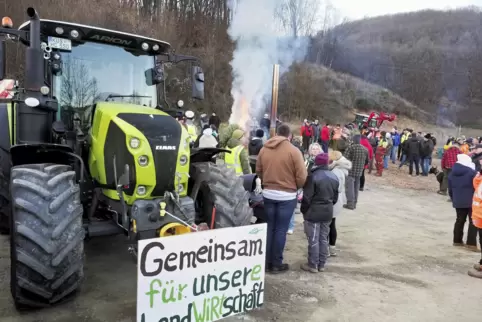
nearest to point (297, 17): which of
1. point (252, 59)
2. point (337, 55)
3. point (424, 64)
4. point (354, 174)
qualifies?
point (252, 59)

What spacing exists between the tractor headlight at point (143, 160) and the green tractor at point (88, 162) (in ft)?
0.05

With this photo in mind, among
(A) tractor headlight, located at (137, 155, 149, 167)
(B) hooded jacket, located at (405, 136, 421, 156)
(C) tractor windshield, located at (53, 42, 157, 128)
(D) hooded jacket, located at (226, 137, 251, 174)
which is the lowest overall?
(B) hooded jacket, located at (405, 136, 421, 156)

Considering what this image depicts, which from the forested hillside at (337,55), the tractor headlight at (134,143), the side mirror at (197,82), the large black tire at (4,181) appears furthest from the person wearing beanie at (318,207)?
the forested hillside at (337,55)

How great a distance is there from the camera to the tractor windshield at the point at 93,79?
17.3ft

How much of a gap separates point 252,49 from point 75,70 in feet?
47.4

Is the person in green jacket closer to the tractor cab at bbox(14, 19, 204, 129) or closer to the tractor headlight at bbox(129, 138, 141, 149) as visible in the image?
the tractor cab at bbox(14, 19, 204, 129)

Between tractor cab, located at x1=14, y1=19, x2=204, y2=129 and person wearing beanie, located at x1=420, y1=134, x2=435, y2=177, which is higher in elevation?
tractor cab, located at x1=14, y1=19, x2=204, y2=129

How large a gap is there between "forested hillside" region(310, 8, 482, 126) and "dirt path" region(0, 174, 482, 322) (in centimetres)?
3705

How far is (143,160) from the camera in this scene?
14.3ft

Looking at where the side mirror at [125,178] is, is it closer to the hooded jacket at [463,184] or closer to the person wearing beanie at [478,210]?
the person wearing beanie at [478,210]

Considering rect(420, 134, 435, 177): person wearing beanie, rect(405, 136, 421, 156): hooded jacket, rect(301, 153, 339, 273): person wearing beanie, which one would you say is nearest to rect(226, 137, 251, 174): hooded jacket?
rect(301, 153, 339, 273): person wearing beanie

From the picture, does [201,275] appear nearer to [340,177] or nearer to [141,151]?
[141,151]

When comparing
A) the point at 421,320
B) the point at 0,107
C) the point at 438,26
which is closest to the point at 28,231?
the point at 0,107

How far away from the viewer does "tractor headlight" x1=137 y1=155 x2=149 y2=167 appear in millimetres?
4328
